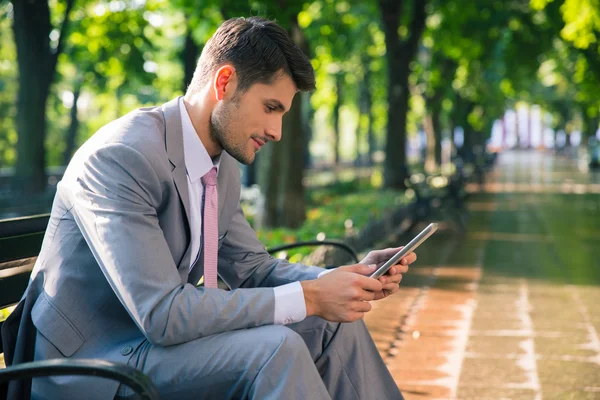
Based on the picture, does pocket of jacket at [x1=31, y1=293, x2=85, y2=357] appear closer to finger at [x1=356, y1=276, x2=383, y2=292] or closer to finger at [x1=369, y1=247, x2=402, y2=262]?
finger at [x1=356, y1=276, x2=383, y2=292]

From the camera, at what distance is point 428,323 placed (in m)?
6.78

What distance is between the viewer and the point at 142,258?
250 centimetres

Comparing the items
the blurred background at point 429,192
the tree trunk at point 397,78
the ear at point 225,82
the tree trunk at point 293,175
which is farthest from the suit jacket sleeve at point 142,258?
the tree trunk at point 397,78

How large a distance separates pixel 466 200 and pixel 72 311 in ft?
65.9

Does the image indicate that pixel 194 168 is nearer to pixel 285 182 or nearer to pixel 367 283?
pixel 367 283

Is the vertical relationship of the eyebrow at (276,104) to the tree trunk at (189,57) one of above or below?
below

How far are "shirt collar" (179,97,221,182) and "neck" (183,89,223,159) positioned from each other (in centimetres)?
3

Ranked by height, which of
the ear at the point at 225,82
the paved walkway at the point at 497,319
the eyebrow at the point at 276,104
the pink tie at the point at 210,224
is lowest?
the paved walkway at the point at 497,319

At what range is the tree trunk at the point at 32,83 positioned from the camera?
43.7ft

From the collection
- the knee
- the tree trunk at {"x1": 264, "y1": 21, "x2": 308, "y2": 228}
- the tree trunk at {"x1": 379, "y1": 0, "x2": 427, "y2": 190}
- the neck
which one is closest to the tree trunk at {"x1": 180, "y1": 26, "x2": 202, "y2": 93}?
the tree trunk at {"x1": 379, "y1": 0, "x2": 427, "y2": 190}

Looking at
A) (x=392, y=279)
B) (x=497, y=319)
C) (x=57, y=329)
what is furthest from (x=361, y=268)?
(x=497, y=319)

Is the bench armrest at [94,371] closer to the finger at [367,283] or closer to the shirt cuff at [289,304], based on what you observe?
the shirt cuff at [289,304]

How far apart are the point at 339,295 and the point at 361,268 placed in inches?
10.4

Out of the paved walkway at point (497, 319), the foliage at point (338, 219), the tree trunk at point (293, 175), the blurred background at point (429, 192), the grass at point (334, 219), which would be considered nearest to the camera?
Result: the paved walkway at point (497, 319)
